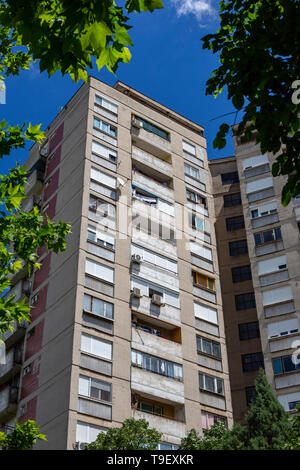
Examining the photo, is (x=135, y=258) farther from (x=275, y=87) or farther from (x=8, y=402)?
(x=275, y=87)

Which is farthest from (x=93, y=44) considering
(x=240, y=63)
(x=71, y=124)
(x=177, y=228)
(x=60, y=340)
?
(x=71, y=124)

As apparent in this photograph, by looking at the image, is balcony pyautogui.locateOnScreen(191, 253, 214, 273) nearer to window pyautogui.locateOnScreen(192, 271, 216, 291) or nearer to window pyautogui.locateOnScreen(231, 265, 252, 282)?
window pyautogui.locateOnScreen(192, 271, 216, 291)

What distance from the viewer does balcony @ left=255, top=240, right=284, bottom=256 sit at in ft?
136

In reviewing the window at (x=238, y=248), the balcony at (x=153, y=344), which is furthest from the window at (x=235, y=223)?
the balcony at (x=153, y=344)

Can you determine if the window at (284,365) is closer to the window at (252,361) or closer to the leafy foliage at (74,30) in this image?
the window at (252,361)

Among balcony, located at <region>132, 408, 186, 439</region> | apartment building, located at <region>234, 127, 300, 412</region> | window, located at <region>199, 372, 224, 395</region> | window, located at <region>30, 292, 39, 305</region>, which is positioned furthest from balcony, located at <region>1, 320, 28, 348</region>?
apartment building, located at <region>234, 127, 300, 412</region>

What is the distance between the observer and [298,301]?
38.4 meters

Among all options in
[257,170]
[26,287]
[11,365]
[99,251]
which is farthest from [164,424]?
[257,170]

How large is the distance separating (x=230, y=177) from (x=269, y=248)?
11.7 meters

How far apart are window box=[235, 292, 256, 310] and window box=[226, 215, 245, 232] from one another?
20.6 ft

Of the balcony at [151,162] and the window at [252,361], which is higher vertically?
the balcony at [151,162]

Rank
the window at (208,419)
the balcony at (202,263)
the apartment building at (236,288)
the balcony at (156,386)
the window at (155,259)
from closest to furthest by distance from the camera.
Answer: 1. the balcony at (156,386)
2. the window at (208,419)
3. the window at (155,259)
4. the balcony at (202,263)
5. the apartment building at (236,288)

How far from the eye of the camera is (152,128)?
141 ft

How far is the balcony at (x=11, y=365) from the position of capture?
3378 centimetres
